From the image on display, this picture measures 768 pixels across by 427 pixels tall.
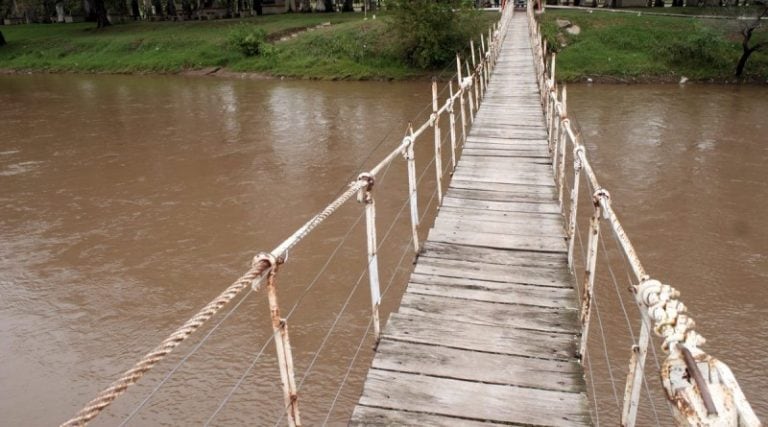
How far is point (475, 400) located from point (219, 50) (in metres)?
29.5

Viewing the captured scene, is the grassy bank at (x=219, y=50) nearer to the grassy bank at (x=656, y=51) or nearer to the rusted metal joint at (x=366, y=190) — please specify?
the grassy bank at (x=656, y=51)

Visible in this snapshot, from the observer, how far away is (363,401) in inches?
126

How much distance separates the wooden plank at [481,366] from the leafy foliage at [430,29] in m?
22.5

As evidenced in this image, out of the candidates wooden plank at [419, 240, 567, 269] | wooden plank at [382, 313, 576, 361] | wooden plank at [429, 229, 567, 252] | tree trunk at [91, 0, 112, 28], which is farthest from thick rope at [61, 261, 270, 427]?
tree trunk at [91, 0, 112, 28]

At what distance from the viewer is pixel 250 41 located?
2833 centimetres

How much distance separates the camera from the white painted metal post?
2.29 meters

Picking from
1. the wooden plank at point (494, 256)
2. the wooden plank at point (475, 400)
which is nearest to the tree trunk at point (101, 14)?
the wooden plank at point (494, 256)

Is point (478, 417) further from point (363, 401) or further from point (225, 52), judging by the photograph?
point (225, 52)

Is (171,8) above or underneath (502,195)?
above

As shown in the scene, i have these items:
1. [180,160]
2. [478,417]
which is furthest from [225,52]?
[478,417]

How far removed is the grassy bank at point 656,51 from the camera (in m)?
22.5

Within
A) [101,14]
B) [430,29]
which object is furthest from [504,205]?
[101,14]

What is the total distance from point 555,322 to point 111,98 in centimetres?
2291

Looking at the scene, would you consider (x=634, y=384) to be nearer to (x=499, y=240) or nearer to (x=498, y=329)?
(x=498, y=329)
